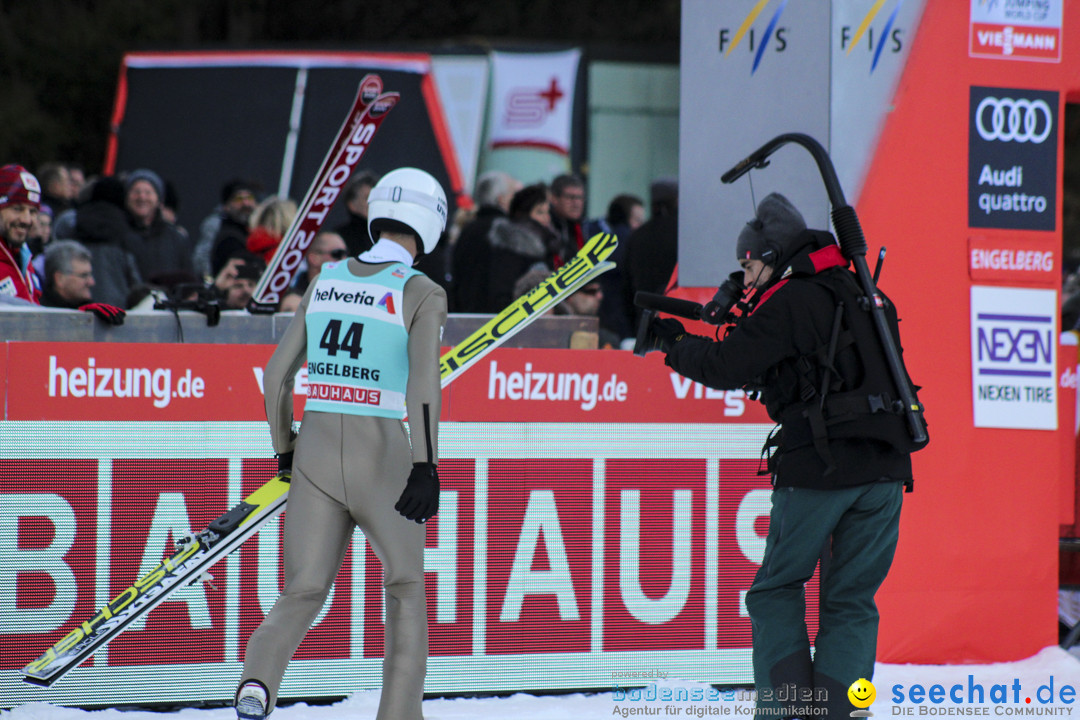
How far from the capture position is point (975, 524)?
5668 mm

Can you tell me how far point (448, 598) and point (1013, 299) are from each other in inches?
114

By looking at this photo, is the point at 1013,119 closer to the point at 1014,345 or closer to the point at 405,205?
the point at 1014,345

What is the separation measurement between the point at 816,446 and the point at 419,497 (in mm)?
1289

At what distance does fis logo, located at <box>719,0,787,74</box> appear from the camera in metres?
5.59

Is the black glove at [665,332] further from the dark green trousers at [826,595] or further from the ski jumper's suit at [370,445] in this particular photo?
A: the ski jumper's suit at [370,445]

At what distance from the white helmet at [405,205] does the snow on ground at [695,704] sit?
6.23 feet

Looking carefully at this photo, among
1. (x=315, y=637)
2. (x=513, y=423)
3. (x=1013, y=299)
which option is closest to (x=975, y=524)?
(x=1013, y=299)

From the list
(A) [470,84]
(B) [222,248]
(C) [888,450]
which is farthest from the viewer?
(A) [470,84]

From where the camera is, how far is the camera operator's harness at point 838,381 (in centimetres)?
406

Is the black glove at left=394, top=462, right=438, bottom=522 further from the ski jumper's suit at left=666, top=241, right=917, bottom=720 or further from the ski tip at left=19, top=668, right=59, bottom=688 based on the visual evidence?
the ski tip at left=19, top=668, right=59, bottom=688

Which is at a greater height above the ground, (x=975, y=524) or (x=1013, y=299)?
(x=1013, y=299)

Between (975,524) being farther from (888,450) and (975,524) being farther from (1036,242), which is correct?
(888,450)

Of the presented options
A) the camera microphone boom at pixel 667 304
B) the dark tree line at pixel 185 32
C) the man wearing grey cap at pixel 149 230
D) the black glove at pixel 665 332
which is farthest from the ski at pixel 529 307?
the dark tree line at pixel 185 32

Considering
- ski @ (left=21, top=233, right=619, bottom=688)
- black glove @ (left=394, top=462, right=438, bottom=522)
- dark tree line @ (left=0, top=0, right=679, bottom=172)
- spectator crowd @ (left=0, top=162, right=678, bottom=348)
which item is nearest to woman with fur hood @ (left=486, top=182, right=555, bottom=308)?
spectator crowd @ (left=0, top=162, right=678, bottom=348)
